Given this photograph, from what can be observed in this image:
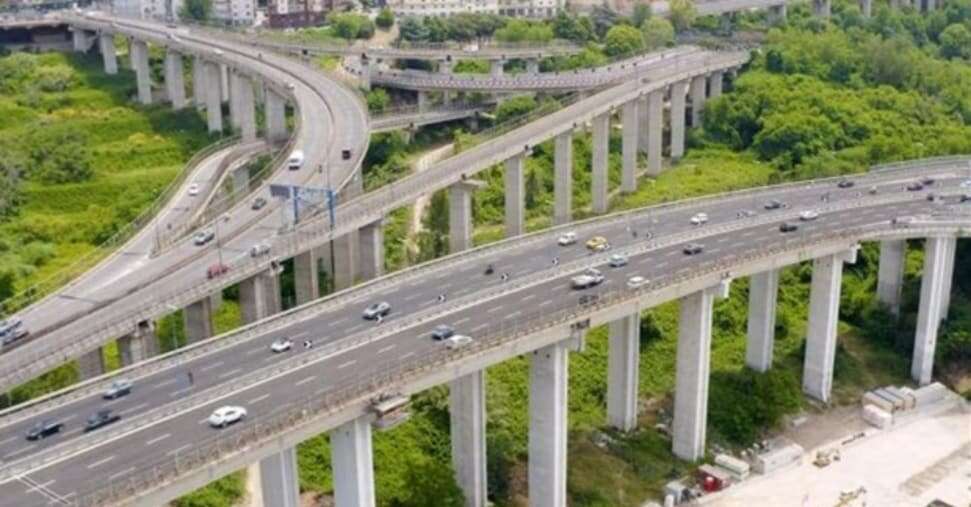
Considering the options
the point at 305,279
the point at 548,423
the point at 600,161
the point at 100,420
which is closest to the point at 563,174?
the point at 600,161

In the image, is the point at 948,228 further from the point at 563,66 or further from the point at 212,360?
the point at 563,66

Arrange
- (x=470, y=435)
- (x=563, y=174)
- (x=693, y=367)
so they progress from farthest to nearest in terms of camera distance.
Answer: (x=563, y=174) → (x=693, y=367) → (x=470, y=435)

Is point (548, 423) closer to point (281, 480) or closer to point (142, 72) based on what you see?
point (281, 480)

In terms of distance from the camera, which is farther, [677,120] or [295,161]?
[677,120]

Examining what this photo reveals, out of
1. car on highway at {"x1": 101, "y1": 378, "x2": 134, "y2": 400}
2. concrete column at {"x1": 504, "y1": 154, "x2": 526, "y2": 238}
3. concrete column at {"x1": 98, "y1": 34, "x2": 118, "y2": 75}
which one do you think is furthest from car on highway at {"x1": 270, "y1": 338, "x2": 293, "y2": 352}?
concrete column at {"x1": 98, "y1": 34, "x2": 118, "y2": 75}

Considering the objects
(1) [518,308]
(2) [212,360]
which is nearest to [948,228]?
(1) [518,308]

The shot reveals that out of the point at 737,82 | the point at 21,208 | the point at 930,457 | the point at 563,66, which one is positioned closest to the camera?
the point at 930,457

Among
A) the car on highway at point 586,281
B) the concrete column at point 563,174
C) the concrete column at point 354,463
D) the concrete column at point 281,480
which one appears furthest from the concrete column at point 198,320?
the concrete column at point 563,174
